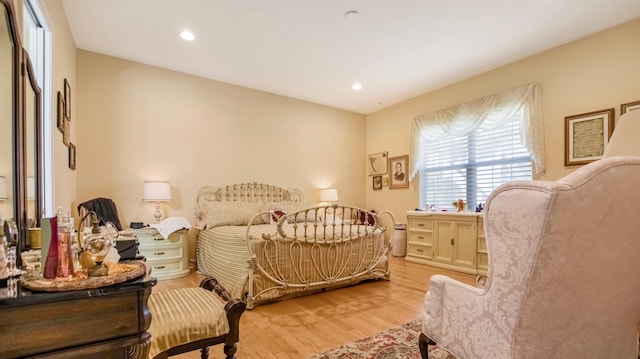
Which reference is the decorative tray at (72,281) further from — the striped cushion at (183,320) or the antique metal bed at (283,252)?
the antique metal bed at (283,252)

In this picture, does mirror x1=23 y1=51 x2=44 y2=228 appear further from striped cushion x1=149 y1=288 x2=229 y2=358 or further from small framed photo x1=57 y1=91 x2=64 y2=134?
small framed photo x1=57 y1=91 x2=64 y2=134

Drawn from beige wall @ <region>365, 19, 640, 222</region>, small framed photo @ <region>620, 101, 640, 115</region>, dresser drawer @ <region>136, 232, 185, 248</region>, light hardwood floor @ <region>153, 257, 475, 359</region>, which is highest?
beige wall @ <region>365, 19, 640, 222</region>

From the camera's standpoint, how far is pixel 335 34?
3385 millimetres

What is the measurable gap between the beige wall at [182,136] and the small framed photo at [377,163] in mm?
859

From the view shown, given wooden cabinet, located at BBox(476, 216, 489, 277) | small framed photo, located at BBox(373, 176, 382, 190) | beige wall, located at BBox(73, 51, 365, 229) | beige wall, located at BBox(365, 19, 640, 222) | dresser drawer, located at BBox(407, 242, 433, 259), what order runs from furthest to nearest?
small framed photo, located at BBox(373, 176, 382, 190)
dresser drawer, located at BBox(407, 242, 433, 259)
wooden cabinet, located at BBox(476, 216, 489, 277)
beige wall, located at BBox(73, 51, 365, 229)
beige wall, located at BBox(365, 19, 640, 222)

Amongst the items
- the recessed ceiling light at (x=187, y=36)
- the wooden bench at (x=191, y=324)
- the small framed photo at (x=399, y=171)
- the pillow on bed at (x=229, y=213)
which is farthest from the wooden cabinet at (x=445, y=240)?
the recessed ceiling light at (x=187, y=36)

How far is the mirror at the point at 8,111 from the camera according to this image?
4.04ft

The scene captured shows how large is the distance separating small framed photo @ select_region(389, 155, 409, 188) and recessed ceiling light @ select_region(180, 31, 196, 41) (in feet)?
12.7

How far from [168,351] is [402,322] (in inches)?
73.1

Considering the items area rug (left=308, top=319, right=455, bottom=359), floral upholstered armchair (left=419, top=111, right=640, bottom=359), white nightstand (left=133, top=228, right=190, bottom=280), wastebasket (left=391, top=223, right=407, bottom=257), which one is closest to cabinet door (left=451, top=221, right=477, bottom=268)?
wastebasket (left=391, top=223, right=407, bottom=257)

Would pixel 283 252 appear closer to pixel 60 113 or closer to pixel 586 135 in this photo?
pixel 60 113

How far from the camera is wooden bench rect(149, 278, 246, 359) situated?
1.35 metres

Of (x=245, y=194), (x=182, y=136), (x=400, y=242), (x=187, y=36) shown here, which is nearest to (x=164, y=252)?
(x=245, y=194)

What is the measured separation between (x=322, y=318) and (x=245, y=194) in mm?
2821
